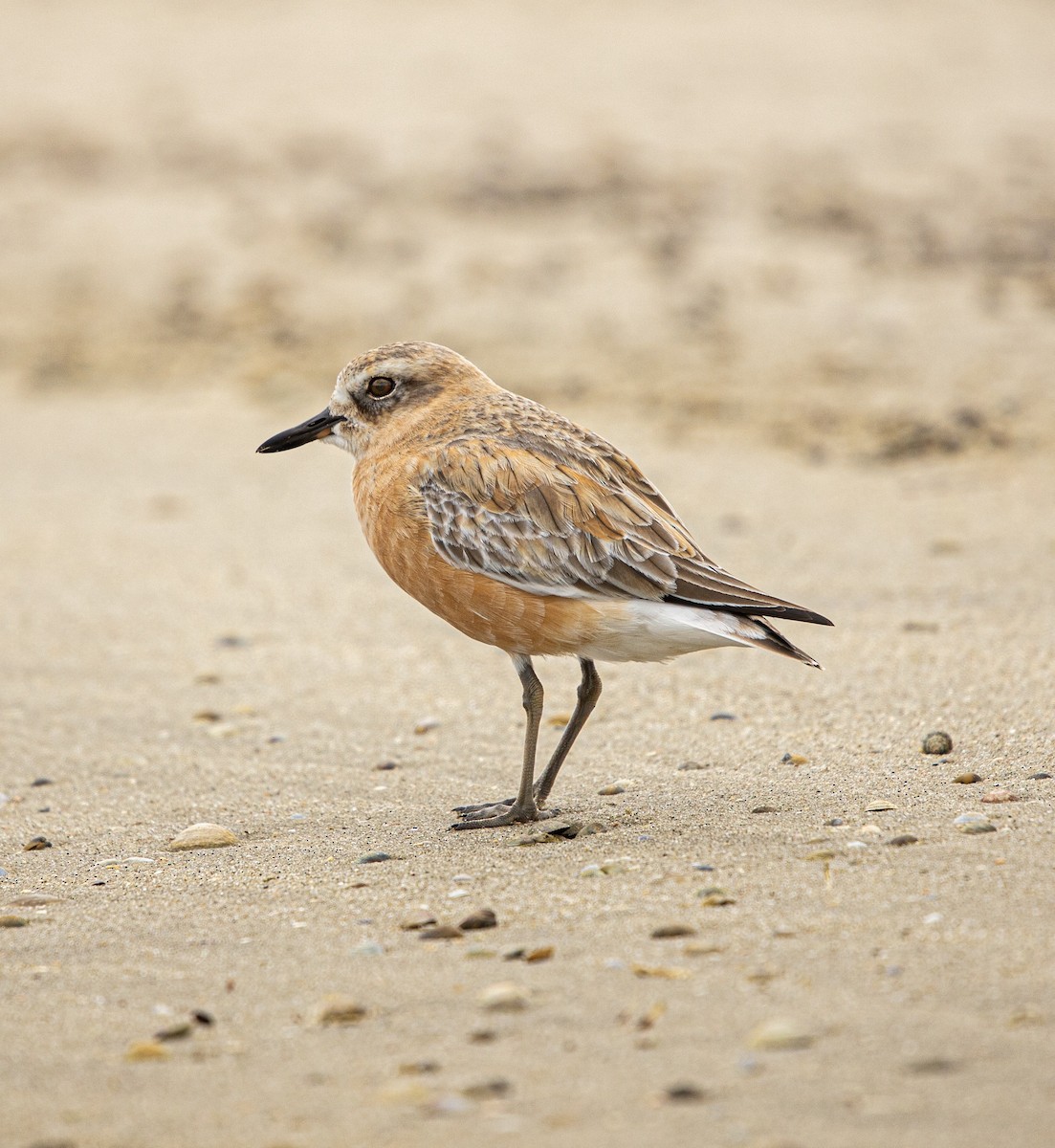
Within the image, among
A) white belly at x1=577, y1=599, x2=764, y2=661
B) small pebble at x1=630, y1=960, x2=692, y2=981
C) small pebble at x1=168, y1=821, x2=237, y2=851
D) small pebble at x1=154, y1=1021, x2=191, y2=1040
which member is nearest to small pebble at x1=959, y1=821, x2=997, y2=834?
white belly at x1=577, y1=599, x2=764, y2=661

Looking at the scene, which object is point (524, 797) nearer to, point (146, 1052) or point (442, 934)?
point (442, 934)

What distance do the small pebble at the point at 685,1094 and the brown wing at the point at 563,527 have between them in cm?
191

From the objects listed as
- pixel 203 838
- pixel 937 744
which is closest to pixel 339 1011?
pixel 203 838

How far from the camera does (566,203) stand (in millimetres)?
14398

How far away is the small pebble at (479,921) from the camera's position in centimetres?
396

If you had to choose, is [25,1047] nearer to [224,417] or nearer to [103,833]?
[103,833]

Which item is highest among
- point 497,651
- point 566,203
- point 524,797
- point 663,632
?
point 566,203

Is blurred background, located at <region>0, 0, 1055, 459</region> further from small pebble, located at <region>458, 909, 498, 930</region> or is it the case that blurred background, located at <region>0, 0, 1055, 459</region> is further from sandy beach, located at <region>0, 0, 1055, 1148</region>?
small pebble, located at <region>458, 909, 498, 930</region>

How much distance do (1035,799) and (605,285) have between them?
8768 mm

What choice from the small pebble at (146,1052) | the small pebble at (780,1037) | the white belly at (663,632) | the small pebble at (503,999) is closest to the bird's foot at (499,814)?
the white belly at (663,632)

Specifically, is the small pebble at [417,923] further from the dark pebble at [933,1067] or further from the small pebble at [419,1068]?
the dark pebble at [933,1067]

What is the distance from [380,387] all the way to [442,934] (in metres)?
2.39

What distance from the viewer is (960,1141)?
9.16ft

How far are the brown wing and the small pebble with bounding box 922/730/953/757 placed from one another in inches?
37.7
